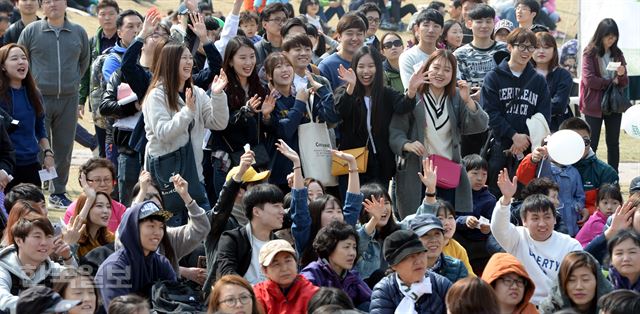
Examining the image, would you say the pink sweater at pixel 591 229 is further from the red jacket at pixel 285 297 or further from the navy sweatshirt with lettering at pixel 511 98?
the red jacket at pixel 285 297

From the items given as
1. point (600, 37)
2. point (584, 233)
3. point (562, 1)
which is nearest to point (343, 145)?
point (584, 233)

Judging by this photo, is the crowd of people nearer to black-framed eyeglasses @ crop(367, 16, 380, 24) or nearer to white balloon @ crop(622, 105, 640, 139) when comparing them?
white balloon @ crop(622, 105, 640, 139)

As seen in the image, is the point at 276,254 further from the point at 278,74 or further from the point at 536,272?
the point at 278,74

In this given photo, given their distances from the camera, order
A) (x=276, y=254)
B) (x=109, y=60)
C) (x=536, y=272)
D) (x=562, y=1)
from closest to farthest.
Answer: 1. (x=276, y=254)
2. (x=536, y=272)
3. (x=109, y=60)
4. (x=562, y=1)

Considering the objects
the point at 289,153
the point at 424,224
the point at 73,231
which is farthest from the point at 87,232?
the point at 424,224

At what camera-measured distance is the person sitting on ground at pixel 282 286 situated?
760cm

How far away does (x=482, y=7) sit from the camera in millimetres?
11617

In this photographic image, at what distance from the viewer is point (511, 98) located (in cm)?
1074

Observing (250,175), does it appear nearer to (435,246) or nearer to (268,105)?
(268,105)

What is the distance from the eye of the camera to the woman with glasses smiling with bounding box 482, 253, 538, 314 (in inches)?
297

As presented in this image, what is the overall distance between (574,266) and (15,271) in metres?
2.99

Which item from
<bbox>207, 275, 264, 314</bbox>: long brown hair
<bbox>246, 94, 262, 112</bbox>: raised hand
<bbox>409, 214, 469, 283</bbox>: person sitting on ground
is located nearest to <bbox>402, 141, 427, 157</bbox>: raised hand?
<bbox>246, 94, 262, 112</bbox>: raised hand

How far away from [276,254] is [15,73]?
321 centimetres

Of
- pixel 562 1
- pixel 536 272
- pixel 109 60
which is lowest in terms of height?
pixel 562 1
